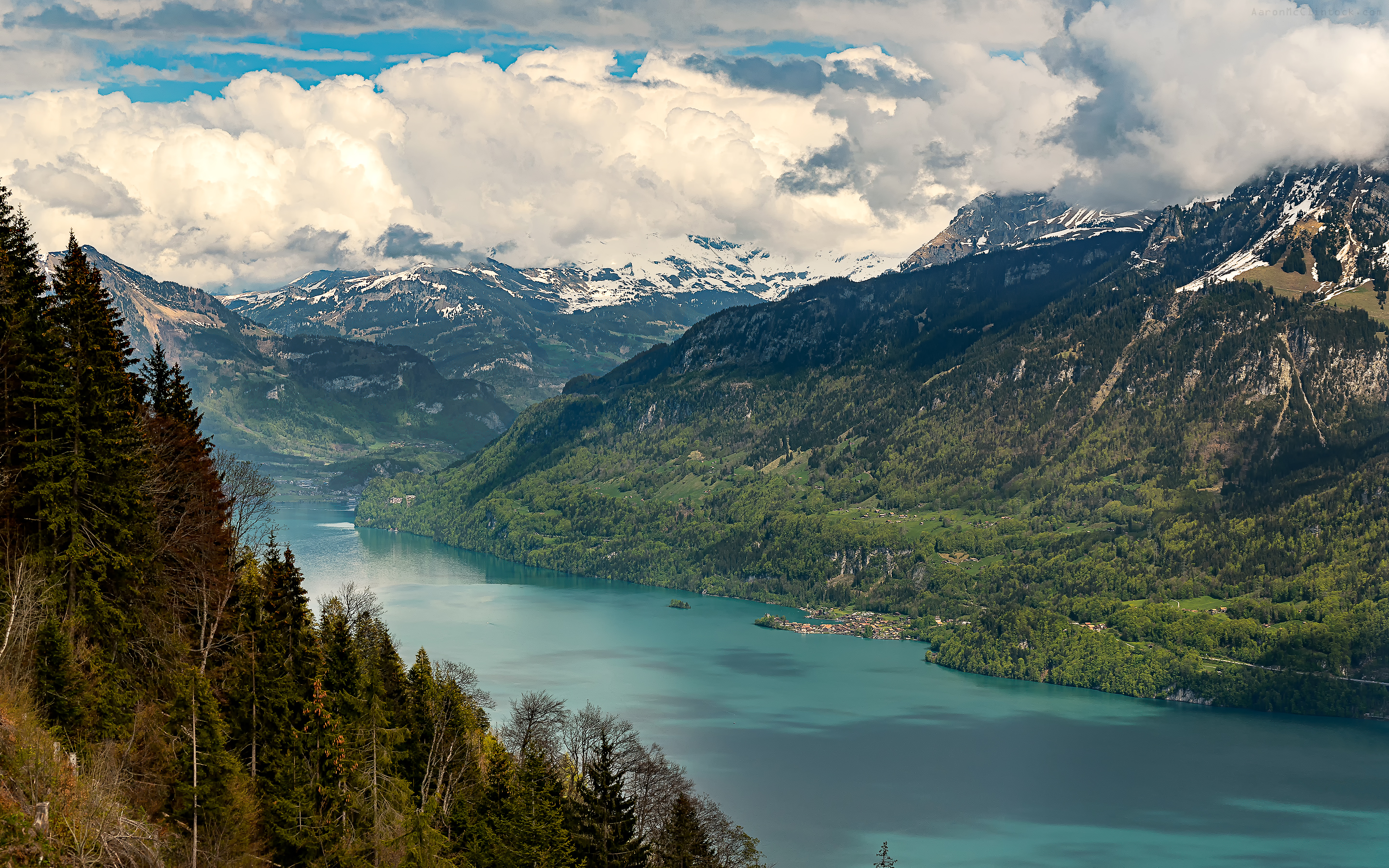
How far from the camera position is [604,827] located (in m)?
61.9

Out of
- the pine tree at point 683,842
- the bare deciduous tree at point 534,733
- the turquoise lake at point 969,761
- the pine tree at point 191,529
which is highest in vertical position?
the pine tree at point 191,529

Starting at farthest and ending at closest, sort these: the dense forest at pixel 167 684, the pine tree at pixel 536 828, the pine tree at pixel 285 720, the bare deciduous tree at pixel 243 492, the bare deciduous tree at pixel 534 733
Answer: the bare deciduous tree at pixel 534 733 < the bare deciduous tree at pixel 243 492 < the pine tree at pixel 536 828 < the pine tree at pixel 285 720 < the dense forest at pixel 167 684

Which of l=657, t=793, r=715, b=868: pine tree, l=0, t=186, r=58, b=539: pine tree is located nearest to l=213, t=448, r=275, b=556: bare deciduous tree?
l=0, t=186, r=58, b=539: pine tree

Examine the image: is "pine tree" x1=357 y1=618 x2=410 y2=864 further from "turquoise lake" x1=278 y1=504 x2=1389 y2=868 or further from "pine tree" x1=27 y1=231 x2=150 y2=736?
"turquoise lake" x1=278 y1=504 x2=1389 y2=868

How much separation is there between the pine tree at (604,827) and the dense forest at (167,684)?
0.13m

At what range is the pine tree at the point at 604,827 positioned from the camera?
61.7m

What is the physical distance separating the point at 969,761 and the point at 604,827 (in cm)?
9072

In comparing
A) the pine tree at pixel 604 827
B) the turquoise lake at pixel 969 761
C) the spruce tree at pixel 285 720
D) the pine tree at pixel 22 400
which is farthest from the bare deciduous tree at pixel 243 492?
the turquoise lake at pixel 969 761

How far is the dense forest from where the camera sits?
3872 centimetres

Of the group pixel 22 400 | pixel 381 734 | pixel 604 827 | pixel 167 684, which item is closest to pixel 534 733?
pixel 604 827

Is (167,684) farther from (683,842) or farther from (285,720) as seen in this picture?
(683,842)

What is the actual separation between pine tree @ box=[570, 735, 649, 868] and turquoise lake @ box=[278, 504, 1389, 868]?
4417 centimetres

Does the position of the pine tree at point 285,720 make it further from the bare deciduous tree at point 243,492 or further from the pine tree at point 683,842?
the pine tree at point 683,842

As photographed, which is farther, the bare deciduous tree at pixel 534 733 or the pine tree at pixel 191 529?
the bare deciduous tree at pixel 534 733
